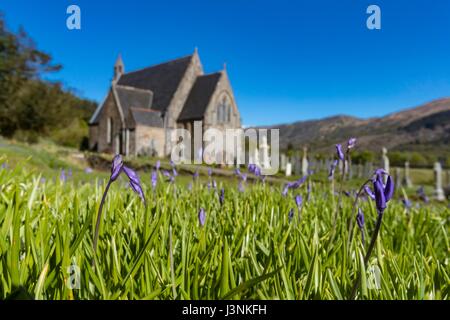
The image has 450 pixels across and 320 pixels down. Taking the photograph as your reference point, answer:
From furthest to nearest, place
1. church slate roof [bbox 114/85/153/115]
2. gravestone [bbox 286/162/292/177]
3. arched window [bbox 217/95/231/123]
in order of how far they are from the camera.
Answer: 1. church slate roof [bbox 114/85/153/115]
2. arched window [bbox 217/95/231/123]
3. gravestone [bbox 286/162/292/177]

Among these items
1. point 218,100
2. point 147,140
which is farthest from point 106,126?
point 218,100

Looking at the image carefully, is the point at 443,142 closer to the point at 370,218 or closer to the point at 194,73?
the point at 194,73

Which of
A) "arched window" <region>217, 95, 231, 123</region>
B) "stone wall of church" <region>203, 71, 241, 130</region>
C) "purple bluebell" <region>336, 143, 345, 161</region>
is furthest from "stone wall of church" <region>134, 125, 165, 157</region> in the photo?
"purple bluebell" <region>336, 143, 345, 161</region>

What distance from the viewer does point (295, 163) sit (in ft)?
82.9

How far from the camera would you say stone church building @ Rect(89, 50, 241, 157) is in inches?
1216

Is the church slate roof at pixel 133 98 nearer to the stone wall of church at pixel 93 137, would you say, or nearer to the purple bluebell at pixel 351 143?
the stone wall of church at pixel 93 137

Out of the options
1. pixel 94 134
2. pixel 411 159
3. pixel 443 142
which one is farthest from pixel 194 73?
pixel 443 142

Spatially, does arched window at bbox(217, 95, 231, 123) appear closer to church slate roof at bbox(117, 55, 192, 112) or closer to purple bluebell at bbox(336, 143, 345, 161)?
church slate roof at bbox(117, 55, 192, 112)

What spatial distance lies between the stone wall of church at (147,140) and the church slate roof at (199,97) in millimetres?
3383

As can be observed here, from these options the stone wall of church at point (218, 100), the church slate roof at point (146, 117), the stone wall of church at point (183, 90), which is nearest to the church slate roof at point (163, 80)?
the stone wall of church at point (183, 90)

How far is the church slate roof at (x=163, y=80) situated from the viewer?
32844 millimetres

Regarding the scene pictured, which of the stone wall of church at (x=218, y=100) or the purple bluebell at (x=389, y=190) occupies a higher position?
the stone wall of church at (x=218, y=100)

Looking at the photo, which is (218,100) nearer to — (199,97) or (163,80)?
(199,97)

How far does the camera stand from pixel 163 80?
111 feet
